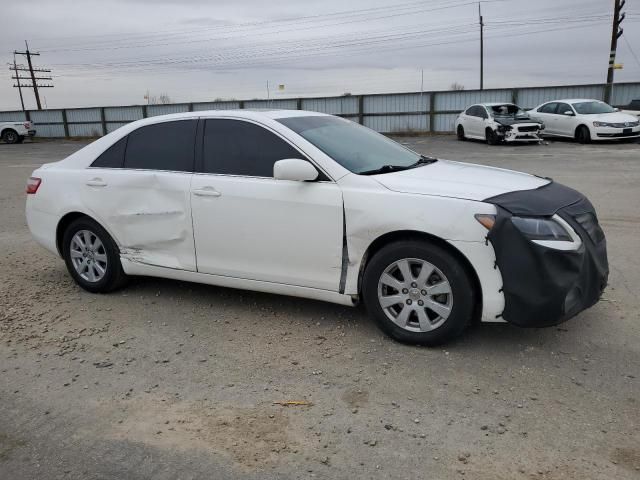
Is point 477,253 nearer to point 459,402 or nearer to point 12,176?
point 459,402

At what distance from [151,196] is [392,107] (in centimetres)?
2619

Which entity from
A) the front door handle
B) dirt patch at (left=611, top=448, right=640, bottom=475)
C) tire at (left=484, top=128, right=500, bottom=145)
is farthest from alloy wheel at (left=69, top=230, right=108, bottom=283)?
tire at (left=484, top=128, right=500, bottom=145)

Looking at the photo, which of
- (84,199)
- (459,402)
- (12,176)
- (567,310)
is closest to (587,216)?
(567,310)

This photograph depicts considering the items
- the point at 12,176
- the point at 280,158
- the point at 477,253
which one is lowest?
the point at 12,176

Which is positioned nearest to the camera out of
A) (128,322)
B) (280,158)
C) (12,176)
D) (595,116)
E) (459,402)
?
(459,402)

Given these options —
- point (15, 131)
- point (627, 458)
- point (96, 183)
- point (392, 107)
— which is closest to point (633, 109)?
point (392, 107)

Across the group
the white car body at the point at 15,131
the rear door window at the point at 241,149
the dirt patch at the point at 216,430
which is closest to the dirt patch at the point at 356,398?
the dirt patch at the point at 216,430

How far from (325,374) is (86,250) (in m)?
2.82

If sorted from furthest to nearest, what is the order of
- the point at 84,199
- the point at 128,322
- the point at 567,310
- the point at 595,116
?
the point at 595,116, the point at 84,199, the point at 128,322, the point at 567,310

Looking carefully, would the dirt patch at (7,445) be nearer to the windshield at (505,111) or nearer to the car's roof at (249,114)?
the car's roof at (249,114)

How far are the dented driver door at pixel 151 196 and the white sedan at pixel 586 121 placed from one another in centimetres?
1847

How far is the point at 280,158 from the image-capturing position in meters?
4.34

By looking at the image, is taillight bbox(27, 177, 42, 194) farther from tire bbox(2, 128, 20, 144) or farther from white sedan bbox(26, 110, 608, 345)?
tire bbox(2, 128, 20, 144)

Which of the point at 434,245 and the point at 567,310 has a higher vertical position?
the point at 434,245
